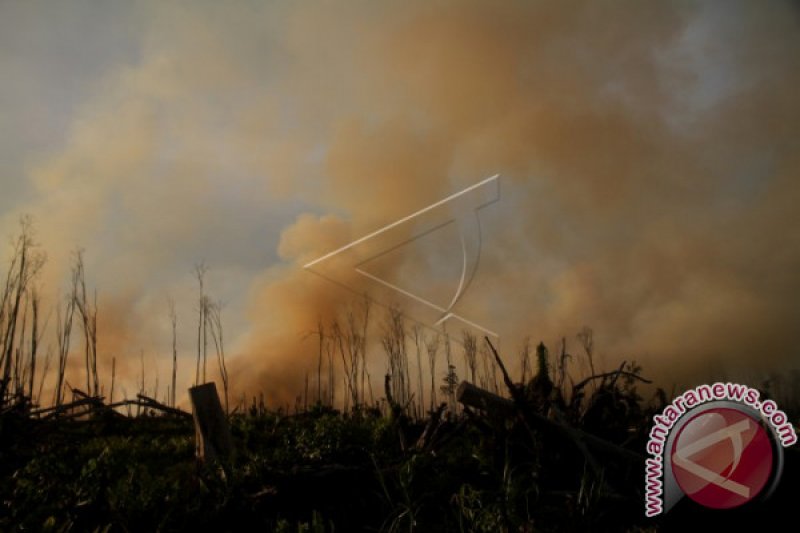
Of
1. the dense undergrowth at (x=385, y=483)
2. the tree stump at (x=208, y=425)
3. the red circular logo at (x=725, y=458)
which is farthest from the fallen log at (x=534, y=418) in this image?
the tree stump at (x=208, y=425)

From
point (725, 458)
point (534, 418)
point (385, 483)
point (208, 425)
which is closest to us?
point (725, 458)

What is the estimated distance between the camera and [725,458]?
4.52 metres

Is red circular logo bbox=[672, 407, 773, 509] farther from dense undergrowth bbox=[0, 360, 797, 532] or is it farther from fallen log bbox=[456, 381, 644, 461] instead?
fallen log bbox=[456, 381, 644, 461]

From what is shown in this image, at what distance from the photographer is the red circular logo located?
454 cm

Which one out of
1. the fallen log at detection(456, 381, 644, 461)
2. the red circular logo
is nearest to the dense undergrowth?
the fallen log at detection(456, 381, 644, 461)

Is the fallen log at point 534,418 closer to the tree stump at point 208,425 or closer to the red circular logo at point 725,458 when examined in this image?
the red circular logo at point 725,458

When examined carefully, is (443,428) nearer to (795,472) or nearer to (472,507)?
(472,507)

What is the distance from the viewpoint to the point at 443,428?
681 centimetres

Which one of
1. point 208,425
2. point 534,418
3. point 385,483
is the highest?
point 208,425

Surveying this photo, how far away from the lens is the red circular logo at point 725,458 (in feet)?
14.9

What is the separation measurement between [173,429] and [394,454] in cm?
495

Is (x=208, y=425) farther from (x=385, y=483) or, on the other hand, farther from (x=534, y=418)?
(x=534, y=418)

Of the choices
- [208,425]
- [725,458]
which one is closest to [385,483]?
[208,425]

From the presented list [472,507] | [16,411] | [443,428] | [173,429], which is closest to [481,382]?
[173,429]
